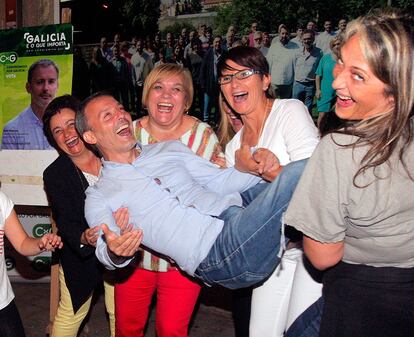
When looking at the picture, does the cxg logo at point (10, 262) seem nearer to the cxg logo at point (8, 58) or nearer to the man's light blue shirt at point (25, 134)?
the man's light blue shirt at point (25, 134)

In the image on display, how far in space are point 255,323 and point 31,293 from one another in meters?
2.72

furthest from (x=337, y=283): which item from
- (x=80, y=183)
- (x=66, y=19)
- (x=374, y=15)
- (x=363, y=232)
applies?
(x=66, y=19)

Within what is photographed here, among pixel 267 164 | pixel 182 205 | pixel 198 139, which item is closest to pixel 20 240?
pixel 182 205

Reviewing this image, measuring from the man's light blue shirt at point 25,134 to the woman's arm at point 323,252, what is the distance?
9.01 feet

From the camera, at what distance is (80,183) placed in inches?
104

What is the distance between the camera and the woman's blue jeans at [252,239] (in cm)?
179

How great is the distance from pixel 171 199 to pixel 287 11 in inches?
86.2

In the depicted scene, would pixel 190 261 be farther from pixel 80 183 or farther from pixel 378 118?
pixel 378 118

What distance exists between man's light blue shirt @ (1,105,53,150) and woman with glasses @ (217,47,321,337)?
6.23 feet

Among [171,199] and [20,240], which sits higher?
[171,199]

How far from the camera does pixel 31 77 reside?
370 centimetres

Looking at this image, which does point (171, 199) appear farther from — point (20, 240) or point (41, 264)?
Result: point (41, 264)

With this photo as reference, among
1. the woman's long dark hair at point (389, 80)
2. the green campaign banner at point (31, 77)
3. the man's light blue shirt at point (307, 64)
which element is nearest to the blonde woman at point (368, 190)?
the woman's long dark hair at point (389, 80)

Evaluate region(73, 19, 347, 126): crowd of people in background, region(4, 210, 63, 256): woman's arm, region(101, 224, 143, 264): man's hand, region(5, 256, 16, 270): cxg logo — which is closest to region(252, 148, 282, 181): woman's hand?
region(101, 224, 143, 264): man's hand
